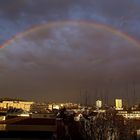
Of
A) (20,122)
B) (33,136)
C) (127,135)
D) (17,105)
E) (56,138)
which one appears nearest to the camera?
(127,135)

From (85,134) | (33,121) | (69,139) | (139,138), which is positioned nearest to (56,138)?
(69,139)

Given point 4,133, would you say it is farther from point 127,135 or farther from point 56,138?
point 127,135

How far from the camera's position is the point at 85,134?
40250 millimetres

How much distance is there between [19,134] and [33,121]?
7.85 metres

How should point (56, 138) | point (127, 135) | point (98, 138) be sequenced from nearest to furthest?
point (98, 138) < point (127, 135) < point (56, 138)

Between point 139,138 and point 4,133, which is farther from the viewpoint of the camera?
point 4,133

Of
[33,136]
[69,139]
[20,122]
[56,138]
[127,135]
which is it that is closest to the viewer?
[127,135]

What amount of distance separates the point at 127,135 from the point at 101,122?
355cm

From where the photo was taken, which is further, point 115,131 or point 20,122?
point 20,122

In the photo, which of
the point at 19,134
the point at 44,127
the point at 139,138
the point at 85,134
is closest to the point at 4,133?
the point at 19,134

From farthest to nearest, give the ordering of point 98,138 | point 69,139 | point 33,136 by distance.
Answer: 1. point 33,136
2. point 69,139
3. point 98,138

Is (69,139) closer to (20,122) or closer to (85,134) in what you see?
(85,134)

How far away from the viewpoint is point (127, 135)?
127 ft

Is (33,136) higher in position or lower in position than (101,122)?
lower
